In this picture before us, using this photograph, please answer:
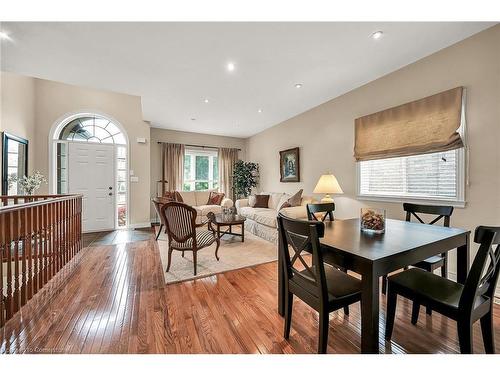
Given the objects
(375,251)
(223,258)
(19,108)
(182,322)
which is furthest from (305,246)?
(19,108)

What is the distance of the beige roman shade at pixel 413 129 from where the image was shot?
2.32 meters

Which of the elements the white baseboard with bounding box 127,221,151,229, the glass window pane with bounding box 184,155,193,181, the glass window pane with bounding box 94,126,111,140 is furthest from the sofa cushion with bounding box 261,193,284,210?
the glass window pane with bounding box 94,126,111,140

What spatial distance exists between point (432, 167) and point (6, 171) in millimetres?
6412

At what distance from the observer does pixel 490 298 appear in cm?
133

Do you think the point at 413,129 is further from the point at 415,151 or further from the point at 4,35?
the point at 4,35

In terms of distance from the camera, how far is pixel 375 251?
4.12 feet

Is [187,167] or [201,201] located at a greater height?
[187,167]

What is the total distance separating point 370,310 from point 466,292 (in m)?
0.54

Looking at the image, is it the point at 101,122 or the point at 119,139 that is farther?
the point at 119,139

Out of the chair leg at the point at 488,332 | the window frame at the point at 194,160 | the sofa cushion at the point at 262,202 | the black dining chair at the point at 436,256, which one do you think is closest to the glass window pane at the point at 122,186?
the window frame at the point at 194,160

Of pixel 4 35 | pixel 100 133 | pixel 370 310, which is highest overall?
pixel 4 35

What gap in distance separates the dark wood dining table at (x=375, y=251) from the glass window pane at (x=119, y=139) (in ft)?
17.0

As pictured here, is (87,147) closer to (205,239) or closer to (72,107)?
(72,107)

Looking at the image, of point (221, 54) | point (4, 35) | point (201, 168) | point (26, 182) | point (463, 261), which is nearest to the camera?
point (463, 261)
